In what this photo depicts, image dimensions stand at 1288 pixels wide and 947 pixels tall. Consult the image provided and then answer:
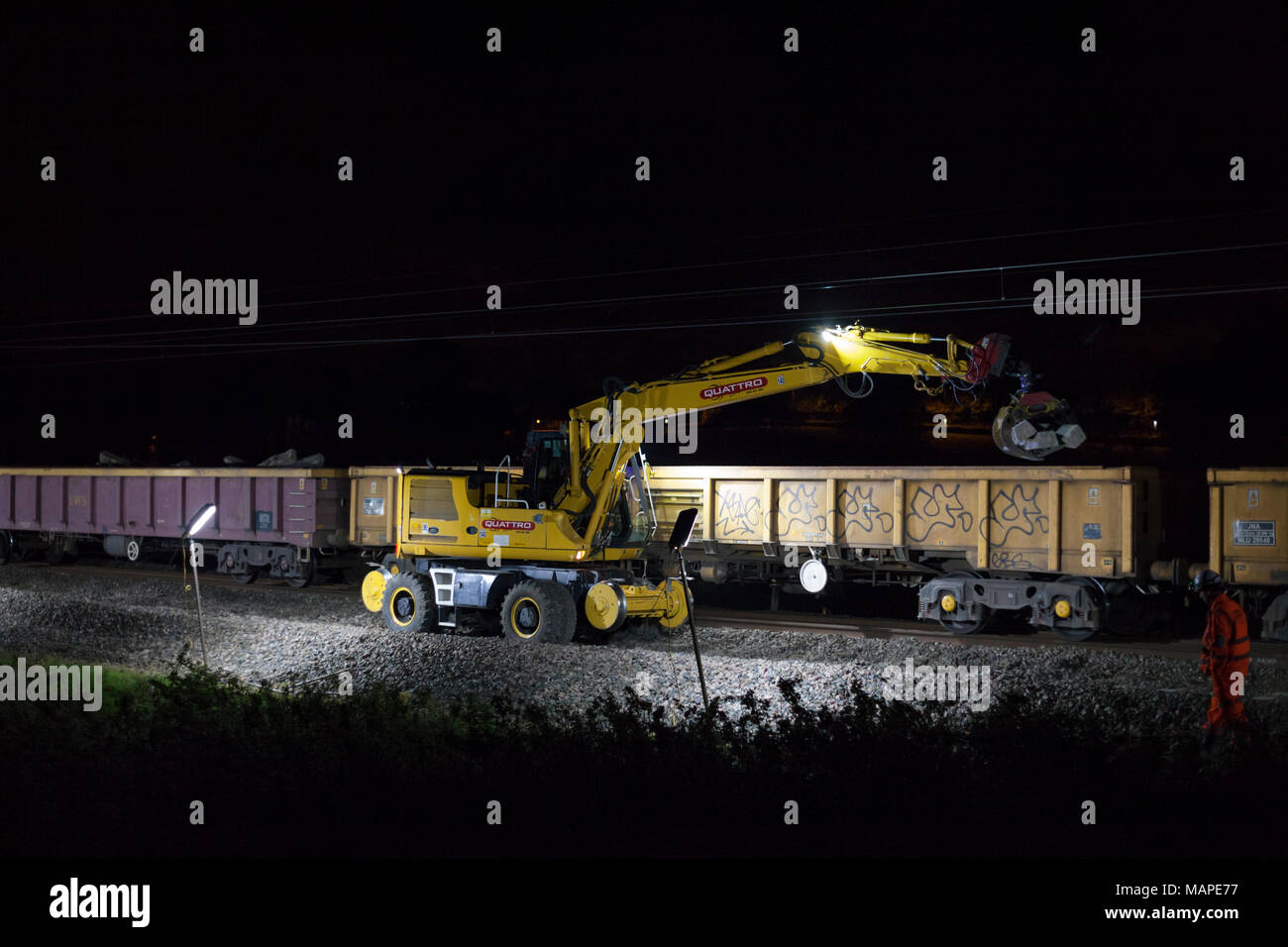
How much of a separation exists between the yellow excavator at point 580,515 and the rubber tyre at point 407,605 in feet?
0.07

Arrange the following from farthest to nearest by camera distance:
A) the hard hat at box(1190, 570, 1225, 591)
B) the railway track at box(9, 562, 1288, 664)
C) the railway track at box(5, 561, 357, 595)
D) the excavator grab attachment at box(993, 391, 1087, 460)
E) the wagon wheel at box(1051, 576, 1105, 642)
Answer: the railway track at box(5, 561, 357, 595) → the wagon wheel at box(1051, 576, 1105, 642) → the railway track at box(9, 562, 1288, 664) → the excavator grab attachment at box(993, 391, 1087, 460) → the hard hat at box(1190, 570, 1225, 591)

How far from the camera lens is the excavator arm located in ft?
42.9

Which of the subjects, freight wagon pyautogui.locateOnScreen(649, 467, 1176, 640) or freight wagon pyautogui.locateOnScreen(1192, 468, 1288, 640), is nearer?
freight wagon pyautogui.locateOnScreen(1192, 468, 1288, 640)

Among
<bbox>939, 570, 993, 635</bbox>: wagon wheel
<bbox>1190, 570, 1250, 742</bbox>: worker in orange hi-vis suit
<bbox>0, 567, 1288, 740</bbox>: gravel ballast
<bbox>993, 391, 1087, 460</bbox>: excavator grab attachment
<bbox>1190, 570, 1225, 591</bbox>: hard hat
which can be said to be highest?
<bbox>993, 391, 1087, 460</bbox>: excavator grab attachment

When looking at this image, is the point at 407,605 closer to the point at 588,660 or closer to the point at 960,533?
the point at 588,660

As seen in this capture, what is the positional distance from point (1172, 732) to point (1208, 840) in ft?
13.5

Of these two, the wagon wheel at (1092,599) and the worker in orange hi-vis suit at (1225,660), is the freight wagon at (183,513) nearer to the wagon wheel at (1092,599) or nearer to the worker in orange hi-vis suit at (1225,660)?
the wagon wheel at (1092,599)

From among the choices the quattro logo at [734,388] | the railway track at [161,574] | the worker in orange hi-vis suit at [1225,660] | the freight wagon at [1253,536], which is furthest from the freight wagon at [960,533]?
the railway track at [161,574]

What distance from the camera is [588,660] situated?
1358 cm

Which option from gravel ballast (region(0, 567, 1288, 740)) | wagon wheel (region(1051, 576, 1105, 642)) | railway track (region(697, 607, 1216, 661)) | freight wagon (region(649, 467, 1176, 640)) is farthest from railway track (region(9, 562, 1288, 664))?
gravel ballast (region(0, 567, 1288, 740))

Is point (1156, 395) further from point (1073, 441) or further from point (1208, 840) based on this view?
point (1208, 840)

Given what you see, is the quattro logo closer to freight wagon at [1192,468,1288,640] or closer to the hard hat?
freight wagon at [1192,468,1288,640]

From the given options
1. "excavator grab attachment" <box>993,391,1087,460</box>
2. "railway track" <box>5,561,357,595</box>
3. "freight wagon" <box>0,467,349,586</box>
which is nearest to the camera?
"excavator grab attachment" <box>993,391,1087,460</box>

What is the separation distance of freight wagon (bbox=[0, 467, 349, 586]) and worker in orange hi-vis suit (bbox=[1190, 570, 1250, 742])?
17324 mm
